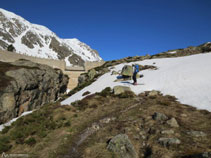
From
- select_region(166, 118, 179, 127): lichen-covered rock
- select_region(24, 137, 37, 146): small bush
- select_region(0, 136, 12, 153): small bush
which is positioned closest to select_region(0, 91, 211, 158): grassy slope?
select_region(24, 137, 37, 146): small bush

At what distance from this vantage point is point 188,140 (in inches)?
240

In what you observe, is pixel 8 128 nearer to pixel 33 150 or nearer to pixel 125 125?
pixel 33 150

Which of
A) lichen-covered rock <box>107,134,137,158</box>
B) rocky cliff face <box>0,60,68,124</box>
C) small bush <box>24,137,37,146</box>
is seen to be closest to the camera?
lichen-covered rock <box>107,134,137,158</box>

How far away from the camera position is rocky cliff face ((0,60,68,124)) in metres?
24.4

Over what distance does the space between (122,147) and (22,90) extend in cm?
3110

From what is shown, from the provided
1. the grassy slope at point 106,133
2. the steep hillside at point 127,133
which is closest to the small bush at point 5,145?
the steep hillside at point 127,133

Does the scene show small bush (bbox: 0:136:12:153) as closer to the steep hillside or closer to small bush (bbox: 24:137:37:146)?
the steep hillside

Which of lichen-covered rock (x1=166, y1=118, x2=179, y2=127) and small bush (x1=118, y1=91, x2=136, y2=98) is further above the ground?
small bush (x1=118, y1=91, x2=136, y2=98)

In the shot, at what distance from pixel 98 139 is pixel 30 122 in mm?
8185

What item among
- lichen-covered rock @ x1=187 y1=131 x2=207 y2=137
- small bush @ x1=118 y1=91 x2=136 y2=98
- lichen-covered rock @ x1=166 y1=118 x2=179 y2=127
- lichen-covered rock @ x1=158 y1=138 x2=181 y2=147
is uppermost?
small bush @ x1=118 y1=91 x2=136 y2=98

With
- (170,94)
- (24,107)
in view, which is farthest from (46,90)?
(170,94)

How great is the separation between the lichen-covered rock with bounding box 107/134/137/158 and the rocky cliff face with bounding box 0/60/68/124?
24453 millimetres

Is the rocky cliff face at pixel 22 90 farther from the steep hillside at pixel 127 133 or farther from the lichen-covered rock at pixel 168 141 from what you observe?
the lichen-covered rock at pixel 168 141

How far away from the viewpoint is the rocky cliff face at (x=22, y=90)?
24422 millimetres
